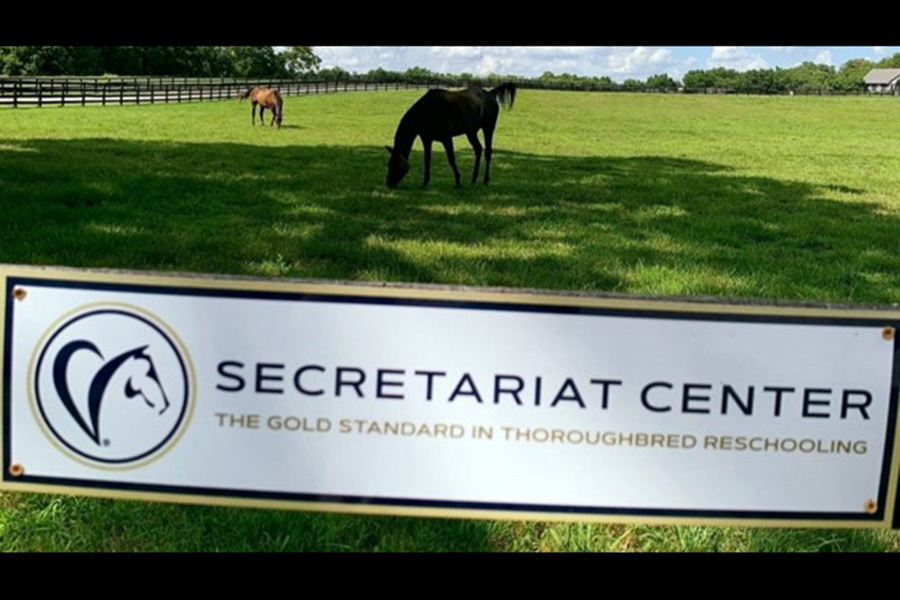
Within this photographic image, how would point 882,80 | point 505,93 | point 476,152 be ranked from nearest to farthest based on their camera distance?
point 476,152 → point 505,93 → point 882,80

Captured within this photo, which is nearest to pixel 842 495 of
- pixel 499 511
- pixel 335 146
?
pixel 499 511

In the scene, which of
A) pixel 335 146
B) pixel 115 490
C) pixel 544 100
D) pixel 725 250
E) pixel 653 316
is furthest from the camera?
pixel 544 100

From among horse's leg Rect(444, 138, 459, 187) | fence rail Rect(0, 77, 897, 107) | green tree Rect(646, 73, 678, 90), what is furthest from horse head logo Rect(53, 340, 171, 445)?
green tree Rect(646, 73, 678, 90)

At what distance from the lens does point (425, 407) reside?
2.00 meters

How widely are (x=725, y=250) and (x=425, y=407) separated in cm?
605

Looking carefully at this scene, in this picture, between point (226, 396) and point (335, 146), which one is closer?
point (226, 396)

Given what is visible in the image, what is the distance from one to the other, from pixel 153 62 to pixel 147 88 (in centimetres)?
652

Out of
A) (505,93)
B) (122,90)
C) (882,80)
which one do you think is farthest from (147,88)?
(882,80)

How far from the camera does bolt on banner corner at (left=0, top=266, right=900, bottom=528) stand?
6.45 feet

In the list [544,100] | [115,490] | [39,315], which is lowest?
[115,490]

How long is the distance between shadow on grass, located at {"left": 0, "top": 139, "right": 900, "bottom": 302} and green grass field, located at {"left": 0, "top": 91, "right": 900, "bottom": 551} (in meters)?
0.03

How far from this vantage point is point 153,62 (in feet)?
130

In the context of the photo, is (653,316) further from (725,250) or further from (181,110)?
(181,110)

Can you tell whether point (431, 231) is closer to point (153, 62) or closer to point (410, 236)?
point (410, 236)
